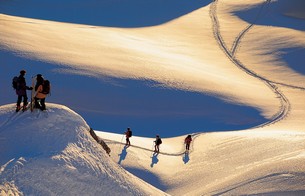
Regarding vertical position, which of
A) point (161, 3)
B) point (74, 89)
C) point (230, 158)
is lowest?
point (230, 158)

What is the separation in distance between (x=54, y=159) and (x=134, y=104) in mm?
18228

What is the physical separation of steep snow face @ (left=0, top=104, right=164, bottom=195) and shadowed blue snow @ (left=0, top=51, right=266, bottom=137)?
556 inches

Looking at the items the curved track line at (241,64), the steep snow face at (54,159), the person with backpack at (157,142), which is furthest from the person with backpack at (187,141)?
the steep snow face at (54,159)

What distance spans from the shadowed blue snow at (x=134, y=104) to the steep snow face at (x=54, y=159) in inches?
556

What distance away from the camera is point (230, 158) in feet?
73.0

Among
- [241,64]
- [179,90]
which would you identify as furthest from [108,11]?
[179,90]

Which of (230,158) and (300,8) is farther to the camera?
(300,8)

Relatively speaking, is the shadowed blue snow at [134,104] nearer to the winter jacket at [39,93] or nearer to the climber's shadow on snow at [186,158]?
the climber's shadow on snow at [186,158]

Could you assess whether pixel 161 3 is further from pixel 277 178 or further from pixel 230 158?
pixel 277 178

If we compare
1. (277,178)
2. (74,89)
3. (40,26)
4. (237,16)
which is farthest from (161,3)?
(277,178)

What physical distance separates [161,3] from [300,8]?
12.9 m

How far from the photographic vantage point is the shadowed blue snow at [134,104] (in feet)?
96.6

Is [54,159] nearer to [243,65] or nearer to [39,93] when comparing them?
[39,93]

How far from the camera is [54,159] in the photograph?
13023 mm
